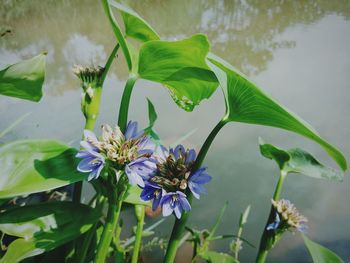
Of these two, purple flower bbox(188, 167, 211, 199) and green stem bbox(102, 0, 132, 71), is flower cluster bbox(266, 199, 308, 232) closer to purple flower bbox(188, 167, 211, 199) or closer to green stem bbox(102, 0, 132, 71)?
purple flower bbox(188, 167, 211, 199)

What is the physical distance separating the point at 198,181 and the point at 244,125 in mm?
1147

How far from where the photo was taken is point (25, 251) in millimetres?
448

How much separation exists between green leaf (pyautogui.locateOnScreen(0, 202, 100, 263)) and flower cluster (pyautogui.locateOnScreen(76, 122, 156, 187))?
0.18 metres

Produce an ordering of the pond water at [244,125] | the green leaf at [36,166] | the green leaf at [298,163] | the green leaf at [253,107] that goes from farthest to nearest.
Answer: the pond water at [244,125]
the green leaf at [298,163]
the green leaf at [36,166]
the green leaf at [253,107]

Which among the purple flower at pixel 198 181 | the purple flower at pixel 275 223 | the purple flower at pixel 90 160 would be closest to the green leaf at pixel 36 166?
the purple flower at pixel 90 160

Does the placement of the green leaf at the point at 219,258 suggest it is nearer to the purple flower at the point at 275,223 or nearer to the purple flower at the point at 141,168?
the purple flower at the point at 275,223

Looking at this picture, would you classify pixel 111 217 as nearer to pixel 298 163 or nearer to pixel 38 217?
pixel 38 217

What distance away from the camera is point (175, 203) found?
0.34m

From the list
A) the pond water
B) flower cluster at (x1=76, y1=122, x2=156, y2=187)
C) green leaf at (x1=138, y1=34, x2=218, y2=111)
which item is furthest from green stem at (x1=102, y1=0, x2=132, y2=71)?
the pond water

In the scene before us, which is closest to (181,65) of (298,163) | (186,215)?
(186,215)

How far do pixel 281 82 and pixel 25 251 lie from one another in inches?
70.9

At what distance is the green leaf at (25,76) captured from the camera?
17.6 inches

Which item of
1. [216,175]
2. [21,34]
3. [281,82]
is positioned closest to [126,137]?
[216,175]

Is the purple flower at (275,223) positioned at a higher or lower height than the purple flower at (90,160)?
lower
